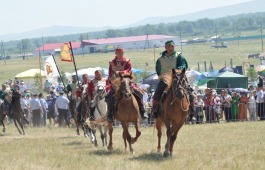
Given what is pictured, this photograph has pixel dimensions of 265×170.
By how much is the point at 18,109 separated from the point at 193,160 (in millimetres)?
14456

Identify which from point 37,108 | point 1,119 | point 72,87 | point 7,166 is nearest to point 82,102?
point 72,87

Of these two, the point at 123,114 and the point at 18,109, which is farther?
the point at 18,109

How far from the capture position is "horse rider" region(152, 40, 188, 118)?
1500 centimetres

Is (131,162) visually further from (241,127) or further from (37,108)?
(37,108)

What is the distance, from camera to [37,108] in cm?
3152

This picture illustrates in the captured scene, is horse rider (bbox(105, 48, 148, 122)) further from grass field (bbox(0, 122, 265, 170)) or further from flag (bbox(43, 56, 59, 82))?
flag (bbox(43, 56, 59, 82))

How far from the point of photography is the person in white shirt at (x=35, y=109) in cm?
3153

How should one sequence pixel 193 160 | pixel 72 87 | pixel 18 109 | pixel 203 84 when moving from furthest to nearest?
pixel 203 84 < pixel 18 109 < pixel 72 87 < pixel 193 160

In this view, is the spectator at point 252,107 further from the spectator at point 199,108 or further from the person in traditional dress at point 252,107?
the spectator at point 199,108

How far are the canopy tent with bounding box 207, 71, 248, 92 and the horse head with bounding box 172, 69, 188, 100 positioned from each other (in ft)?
80.3

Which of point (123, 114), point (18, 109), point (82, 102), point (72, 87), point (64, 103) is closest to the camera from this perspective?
point (123, 114)

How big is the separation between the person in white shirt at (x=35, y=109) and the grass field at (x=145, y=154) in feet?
32.3

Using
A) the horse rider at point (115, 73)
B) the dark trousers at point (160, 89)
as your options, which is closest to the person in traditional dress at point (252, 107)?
the horse rider at point (115, 73)

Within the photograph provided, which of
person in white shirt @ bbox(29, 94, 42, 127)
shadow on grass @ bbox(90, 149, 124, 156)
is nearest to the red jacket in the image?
shadow on grass @ bbox(90, 149, 124, 156)
